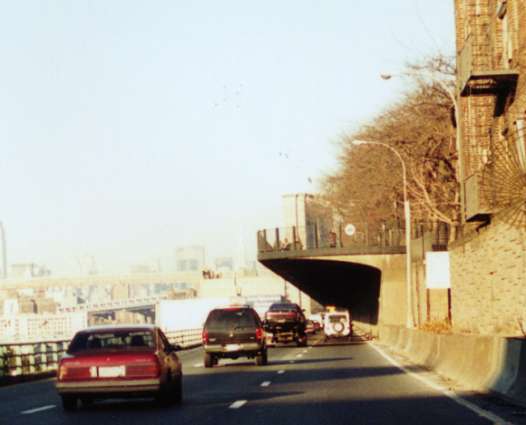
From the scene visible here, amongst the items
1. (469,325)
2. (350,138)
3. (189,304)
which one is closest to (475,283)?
(469,325)

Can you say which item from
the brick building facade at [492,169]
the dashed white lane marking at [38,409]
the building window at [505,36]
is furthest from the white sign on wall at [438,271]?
the dashed white lane marking at [38,409]

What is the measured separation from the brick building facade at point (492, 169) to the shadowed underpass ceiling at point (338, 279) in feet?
127

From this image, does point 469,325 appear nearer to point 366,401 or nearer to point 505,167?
point 505,167

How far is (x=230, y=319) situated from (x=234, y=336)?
36.2 inches

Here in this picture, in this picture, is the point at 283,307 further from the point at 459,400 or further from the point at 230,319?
the point at 459,400

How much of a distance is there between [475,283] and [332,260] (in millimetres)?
40236

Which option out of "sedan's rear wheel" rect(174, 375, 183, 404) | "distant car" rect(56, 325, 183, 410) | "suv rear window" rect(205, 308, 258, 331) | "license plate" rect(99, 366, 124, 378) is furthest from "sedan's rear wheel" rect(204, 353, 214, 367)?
"license plate" rect(99, 366, 124, 378)

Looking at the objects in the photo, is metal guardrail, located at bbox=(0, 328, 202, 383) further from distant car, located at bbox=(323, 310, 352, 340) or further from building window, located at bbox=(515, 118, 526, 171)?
distant car, located at bbox=(323, 310, 352, 340)

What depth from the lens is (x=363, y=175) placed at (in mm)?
84000

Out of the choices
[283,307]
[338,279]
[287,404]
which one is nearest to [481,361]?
[287,404]

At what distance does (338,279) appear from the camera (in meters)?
103

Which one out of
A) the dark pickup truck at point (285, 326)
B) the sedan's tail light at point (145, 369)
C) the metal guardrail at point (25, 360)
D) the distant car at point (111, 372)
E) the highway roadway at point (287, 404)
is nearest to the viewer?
the highway roadway at point (287, 404)

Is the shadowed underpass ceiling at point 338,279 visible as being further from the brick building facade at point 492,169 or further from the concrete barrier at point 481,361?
the concrete barrier at point 481,361

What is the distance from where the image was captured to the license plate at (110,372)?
1908 centimetres
